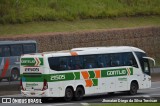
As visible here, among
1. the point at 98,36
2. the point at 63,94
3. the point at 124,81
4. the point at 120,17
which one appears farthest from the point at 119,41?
the point at 63,94

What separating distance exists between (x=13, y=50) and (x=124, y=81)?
12.0m

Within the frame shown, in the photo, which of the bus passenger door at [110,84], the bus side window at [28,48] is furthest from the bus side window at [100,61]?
the bus side window at [28,48]

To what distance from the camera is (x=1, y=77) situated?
40.2 m

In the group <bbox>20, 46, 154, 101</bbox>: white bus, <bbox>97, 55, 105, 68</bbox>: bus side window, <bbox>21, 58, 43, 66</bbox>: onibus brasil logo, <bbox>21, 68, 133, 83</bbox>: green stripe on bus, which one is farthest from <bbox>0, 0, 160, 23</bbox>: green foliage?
<bbox>21, 58, 43, 66</bbox>: onibus brasil logo

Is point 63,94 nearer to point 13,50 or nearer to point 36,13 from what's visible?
point 13,50

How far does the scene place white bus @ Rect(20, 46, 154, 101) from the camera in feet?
93.7

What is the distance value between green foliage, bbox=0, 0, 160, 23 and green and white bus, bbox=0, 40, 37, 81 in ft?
23.3

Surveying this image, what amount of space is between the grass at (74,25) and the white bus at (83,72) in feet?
52.3

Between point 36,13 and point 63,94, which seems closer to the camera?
point 63,94

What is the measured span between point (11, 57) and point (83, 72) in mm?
12563

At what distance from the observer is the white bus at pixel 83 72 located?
93.7 ft

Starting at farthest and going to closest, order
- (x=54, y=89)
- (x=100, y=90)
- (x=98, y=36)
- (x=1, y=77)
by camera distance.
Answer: (x=98, y=36) → (x=1, y=77) → (x=100, y=90) → (x=54, y=89)

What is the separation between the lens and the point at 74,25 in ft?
173

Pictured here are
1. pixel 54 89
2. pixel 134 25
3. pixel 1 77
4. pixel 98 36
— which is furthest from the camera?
pixel 134 25
